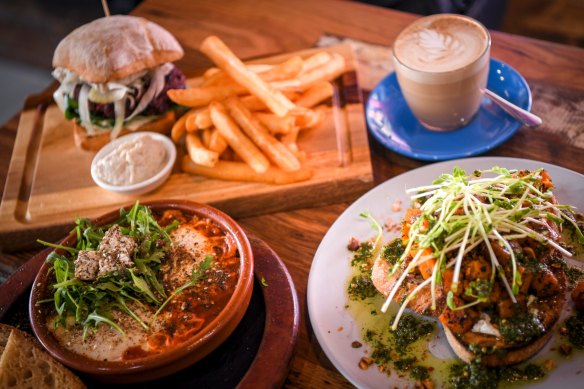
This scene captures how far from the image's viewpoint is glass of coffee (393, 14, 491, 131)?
261cm

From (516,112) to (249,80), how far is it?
51.6 inches

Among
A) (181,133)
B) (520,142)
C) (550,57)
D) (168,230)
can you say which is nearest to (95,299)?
(168,230)

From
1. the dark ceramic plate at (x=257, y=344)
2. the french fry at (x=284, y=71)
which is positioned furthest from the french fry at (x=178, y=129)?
the dark ceramic plate at (x=257, y=344)

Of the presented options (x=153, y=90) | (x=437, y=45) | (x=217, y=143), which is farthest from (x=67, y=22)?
(x=437, y=45)

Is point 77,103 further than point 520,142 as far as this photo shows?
Yes

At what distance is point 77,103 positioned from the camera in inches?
130

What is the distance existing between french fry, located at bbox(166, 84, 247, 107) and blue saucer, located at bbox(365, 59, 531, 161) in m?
0.72

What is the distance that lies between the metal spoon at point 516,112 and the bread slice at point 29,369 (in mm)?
2175

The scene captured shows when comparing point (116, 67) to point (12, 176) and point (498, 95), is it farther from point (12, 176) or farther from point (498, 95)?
point (498, 95)

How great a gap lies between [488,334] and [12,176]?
8.57ft

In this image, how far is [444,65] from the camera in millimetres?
2629

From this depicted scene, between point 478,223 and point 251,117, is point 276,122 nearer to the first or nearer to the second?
point 251,117

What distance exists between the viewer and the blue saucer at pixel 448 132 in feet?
9.04

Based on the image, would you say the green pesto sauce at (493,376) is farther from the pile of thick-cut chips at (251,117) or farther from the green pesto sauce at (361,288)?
the pile of thick-cut chips at (251,117)
